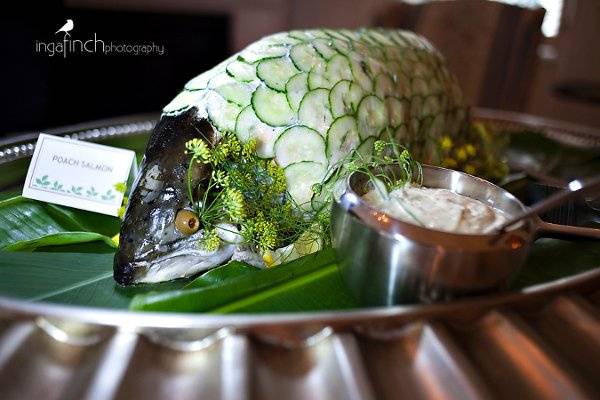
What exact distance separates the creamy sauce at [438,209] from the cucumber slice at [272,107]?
10.7 inches

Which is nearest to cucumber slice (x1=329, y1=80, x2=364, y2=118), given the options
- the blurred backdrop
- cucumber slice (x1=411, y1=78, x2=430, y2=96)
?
cucumber slice (x1=411, y1=78, x2=430, y2=96)

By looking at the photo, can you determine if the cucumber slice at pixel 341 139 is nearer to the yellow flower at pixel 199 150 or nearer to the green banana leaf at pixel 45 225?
the yellow flower at pixel 199 150

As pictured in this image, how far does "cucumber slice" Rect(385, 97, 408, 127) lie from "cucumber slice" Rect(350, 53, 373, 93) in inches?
2.2

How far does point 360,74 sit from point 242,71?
0.25 metres

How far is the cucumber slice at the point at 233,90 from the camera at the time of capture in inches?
43.8

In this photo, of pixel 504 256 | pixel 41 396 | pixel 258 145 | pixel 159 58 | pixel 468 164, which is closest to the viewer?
pixel 41 396

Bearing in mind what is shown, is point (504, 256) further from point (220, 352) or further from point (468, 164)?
point (468, 164)

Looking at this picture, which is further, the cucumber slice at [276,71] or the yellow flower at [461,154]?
the yellow flower at [461,154]

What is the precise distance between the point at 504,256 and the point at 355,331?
0.24 meters

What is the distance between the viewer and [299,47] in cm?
121

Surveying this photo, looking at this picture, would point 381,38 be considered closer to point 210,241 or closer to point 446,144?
point 446,144

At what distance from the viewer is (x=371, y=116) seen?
1188 mm

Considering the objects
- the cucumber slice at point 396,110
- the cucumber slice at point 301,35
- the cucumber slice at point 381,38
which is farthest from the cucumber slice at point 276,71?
the cucumber slice at point 381,38

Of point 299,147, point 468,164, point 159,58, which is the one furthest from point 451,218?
point 159,58
